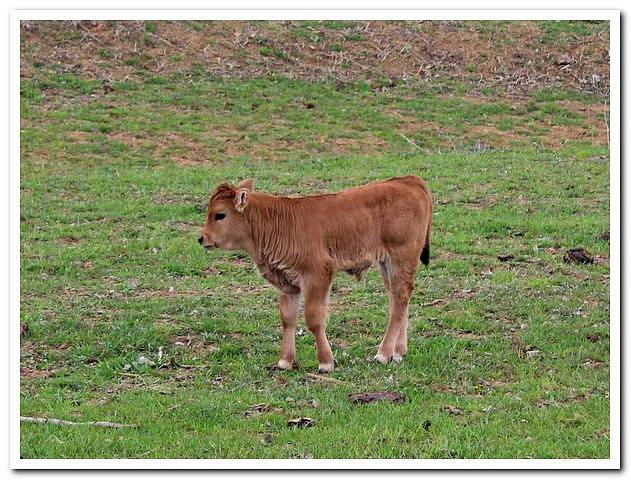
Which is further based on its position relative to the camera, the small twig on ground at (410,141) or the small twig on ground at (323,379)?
the small twig on ground at (410,141)

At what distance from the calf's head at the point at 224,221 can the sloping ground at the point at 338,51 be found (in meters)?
16.4

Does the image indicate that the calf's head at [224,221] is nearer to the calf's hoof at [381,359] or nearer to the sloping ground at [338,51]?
the calf's hoof at [381,359]

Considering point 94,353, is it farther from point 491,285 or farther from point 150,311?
point 491,285

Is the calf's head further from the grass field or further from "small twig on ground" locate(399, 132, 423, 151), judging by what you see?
"small twig on ground" locate(399, 132, 423, 151)

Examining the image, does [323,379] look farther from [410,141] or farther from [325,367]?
[410,141]

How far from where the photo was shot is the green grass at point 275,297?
8.29 m

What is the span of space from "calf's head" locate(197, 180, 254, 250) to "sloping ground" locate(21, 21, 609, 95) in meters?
16.4

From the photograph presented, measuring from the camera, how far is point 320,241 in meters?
10.0

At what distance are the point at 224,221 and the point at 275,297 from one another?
252cm

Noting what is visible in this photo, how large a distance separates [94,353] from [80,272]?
322 centimetres

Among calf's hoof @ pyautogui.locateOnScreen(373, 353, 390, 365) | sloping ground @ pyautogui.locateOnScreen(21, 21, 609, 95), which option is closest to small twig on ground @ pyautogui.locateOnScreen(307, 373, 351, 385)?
calf's hoof @ pyautogui.locateOnScreen(373, 353, 390, 365)

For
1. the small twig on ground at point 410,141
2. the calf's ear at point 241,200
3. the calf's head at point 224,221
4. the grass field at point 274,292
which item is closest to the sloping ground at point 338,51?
the grass field at point 274,292

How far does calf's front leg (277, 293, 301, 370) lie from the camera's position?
999 centimetres
